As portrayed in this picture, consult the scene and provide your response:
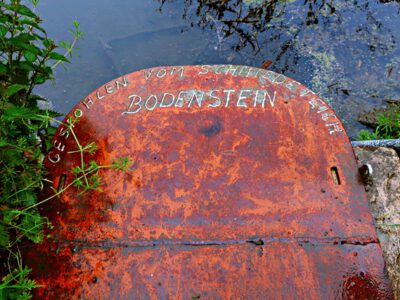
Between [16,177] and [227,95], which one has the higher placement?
[227,95]

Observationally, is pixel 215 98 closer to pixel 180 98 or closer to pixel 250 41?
pixel 180 98

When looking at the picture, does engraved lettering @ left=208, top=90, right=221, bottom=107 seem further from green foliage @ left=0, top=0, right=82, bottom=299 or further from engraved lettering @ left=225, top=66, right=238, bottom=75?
green foliage @ left=0, top=0, right=82, bottom=299

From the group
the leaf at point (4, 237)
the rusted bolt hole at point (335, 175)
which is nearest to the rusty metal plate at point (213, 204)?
the rusted bolt hole at point (335, 175)

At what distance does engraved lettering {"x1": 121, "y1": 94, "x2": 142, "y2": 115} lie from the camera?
6.39 feet

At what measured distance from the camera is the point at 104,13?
406cm

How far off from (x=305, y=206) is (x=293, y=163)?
20 cm

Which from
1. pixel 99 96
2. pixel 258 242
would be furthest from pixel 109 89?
pixel 258 242

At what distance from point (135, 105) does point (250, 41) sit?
1984 mm

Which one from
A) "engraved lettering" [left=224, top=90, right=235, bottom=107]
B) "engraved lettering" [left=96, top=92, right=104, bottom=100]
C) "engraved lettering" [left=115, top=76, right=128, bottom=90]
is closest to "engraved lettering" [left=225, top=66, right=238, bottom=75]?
"engraved lettering" [left=224, top=90, right=235, bottom=107]

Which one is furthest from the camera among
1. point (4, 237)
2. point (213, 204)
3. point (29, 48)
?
point (29, 48)

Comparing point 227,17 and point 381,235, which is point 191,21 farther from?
point 381,235

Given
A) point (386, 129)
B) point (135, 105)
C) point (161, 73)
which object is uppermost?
point (386, 129)

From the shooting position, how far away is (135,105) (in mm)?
1971

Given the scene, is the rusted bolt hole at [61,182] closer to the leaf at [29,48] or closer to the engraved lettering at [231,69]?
the leaf at [29,48]
